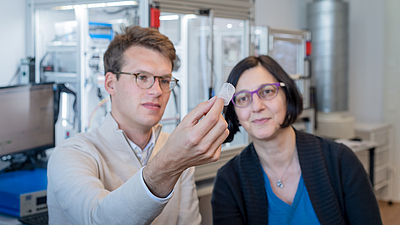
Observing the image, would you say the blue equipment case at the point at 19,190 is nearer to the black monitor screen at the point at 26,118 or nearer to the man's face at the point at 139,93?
the black monitor screen at the point at 26,118

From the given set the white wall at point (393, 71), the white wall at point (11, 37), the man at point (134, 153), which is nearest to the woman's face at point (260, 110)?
the man at point (134, 153)

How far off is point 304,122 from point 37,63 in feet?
9.20

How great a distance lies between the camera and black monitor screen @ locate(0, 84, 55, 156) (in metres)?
1.92

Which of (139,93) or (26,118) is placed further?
(26,118)

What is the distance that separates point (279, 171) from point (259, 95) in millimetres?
352

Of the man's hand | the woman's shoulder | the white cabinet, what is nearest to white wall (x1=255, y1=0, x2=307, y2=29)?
the white cabinet

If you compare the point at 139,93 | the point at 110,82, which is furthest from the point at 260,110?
the point at 110,82

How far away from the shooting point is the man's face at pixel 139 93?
4.52ft

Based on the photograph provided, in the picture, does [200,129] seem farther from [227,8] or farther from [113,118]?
[227,8]

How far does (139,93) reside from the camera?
4.55 ft

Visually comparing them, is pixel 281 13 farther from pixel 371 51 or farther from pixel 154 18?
pixel 154 18

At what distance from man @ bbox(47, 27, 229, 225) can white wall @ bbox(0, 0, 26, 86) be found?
3.80ft

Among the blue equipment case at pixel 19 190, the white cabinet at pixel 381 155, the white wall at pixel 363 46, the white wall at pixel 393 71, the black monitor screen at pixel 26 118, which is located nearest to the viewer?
the blue equipment case at pixel 19 190

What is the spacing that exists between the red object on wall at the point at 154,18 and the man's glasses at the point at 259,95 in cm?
92
